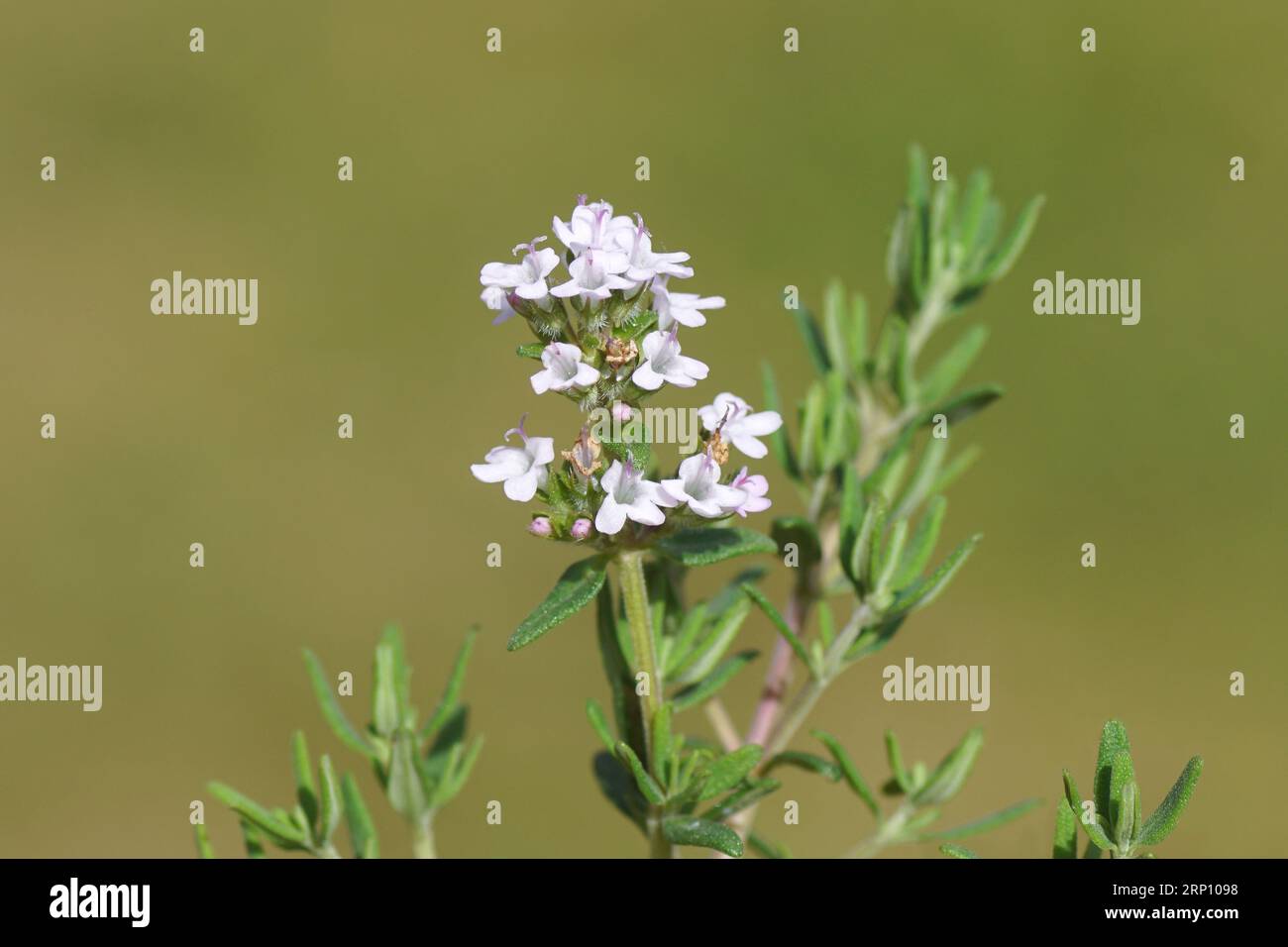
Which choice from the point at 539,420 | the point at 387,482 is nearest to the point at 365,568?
the point at 387,482

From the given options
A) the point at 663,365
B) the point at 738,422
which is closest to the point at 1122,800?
the point at 738,422

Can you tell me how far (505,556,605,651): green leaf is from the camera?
2.01 meters

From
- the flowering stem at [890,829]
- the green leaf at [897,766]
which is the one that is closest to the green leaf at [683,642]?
the green leaf at [897,766]

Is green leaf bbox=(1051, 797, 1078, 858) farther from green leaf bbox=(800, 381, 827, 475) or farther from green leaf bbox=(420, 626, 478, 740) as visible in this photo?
green leaf bbox=(420, 626, 478, 740)

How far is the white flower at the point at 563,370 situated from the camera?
6.21 feet

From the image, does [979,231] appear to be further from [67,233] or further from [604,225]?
[67,233]

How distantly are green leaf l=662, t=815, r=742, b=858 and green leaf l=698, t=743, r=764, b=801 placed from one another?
5 cm

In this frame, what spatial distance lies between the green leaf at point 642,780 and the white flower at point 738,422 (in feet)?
1.82

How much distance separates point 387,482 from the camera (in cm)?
788

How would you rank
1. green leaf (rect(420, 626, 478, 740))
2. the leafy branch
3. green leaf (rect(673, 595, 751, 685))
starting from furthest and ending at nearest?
green leaf (rect(420, 626, 478, 740)) → green leaf (rect(673, 595, 751, 685)) → the leafy branch

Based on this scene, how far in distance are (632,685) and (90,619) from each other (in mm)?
6007

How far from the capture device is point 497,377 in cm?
828

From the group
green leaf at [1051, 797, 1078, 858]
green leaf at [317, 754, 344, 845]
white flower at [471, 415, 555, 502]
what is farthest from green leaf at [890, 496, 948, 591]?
green leaf at [317, 754, 344, 845]

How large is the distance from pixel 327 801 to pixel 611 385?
0.95 m
